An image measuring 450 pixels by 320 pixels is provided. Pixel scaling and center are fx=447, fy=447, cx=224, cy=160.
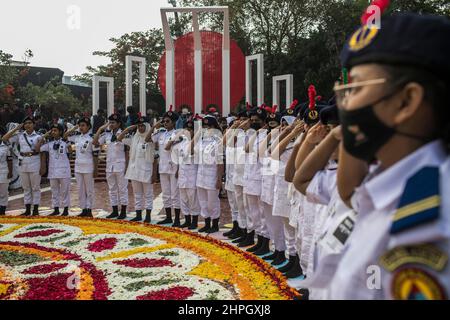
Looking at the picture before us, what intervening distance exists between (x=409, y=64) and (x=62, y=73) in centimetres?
4264

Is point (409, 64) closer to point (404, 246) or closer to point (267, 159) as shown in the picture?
point (404, 246)

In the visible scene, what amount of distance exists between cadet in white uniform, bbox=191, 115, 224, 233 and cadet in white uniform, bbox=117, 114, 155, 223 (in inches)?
51.5

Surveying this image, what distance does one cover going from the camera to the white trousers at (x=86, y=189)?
9242mm

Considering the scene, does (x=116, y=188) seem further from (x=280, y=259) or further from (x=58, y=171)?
(x=280, y=259)

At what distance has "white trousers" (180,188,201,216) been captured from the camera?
832 cm

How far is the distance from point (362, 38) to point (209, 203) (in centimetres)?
679

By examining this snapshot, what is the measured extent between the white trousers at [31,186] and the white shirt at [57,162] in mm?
295

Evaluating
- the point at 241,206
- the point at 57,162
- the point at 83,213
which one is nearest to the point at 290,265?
the point at 241,206

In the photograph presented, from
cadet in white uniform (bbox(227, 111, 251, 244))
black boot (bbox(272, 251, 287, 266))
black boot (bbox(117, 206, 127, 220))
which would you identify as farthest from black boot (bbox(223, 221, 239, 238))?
black boot (bbox(117, 206, 127, 220))

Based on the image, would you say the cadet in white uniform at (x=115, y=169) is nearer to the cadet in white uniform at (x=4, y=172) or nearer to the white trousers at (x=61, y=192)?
the white trousers at (x=61, y=192)

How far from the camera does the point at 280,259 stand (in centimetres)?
588

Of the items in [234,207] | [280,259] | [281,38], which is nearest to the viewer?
[280,259]

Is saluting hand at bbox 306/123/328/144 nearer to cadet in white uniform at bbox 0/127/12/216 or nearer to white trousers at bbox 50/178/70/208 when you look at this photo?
white trousers at bbox 50/178/70/208

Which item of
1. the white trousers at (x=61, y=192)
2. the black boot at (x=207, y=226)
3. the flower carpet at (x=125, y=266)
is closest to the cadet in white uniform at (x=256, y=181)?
the flower carpet at (x=125, y=266)
